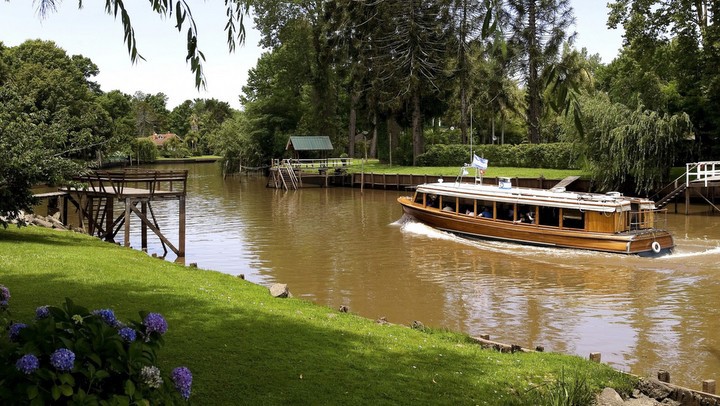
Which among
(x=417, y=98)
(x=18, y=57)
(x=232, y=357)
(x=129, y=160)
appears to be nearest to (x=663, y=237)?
(x=232, y=357)

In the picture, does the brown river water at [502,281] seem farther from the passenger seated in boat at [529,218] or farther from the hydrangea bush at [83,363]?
the hydrangea bush at [83,363]

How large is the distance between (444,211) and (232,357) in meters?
23.0

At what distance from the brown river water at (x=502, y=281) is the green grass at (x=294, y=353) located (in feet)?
14.4

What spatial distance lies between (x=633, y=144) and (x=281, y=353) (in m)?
35.5

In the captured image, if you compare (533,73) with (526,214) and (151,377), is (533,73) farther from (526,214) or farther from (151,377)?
(151,377)

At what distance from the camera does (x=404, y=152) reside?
2594 inches

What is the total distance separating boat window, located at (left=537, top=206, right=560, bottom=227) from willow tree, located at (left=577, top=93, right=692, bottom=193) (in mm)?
11883

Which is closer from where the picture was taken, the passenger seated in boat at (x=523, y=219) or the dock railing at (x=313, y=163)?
the passenger seated in boat at (x=523, y=219)

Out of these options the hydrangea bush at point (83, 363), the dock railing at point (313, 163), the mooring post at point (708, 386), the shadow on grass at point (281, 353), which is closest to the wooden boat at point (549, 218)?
the shadow on grass at point (281, 353)

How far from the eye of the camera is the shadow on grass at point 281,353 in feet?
23.9

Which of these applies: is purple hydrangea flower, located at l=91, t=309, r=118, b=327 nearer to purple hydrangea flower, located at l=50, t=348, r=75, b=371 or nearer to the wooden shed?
purple hydrangea flower, located at l=50, t=348, r=75, b=371

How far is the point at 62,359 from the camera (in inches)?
163

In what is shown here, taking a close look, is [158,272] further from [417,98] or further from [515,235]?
[417,98]

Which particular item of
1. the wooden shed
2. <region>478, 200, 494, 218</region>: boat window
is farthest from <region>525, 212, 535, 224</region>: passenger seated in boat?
the wooden shed
